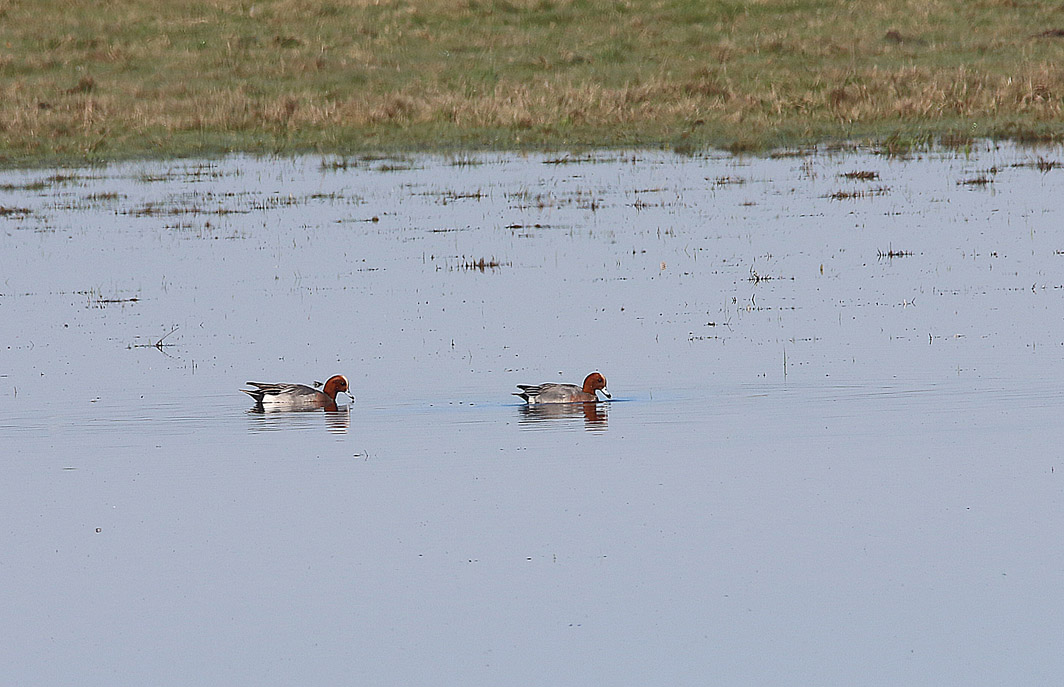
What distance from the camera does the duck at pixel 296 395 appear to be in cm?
1245

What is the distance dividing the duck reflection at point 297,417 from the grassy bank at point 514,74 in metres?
19.3

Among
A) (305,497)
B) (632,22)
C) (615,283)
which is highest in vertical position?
(632,22)

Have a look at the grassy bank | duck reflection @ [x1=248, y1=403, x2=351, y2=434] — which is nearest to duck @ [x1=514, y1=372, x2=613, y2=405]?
duck reflection @ [x1=248, y1=403, x2=351, y2=434]

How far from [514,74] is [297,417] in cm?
2661

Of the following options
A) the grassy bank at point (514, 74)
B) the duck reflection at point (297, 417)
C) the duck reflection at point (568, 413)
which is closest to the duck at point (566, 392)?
the duck reflection at point (568, 413)

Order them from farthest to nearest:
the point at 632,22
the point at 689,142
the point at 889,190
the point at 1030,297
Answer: the point at 632,22, the point at 689,142, the point at 889,190, the point at 1030,297

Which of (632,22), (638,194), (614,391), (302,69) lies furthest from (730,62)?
(614,391)

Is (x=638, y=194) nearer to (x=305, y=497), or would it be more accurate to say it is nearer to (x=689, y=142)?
(x=689, y=142)

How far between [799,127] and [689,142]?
87.9 inches

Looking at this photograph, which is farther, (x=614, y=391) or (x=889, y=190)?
(x=889, y=190)

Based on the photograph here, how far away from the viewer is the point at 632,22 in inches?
1709

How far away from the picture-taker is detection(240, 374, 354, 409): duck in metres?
12.5

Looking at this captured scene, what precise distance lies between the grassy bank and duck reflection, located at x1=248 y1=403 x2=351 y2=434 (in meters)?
19.3

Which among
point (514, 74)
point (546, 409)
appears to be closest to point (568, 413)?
point (546, 409)
